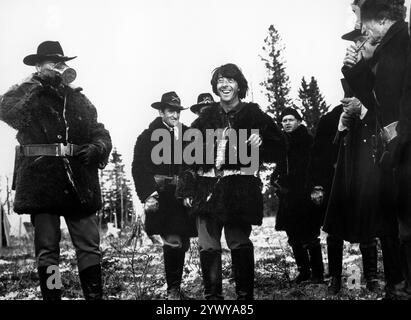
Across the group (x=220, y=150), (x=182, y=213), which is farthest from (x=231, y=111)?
(x=182, y=213)

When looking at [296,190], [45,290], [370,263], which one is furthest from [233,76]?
[45,290]

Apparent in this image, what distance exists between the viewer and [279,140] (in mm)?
4531

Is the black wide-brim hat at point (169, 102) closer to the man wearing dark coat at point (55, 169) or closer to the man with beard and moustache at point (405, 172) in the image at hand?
the man wearing dark coat at point (55, 169)

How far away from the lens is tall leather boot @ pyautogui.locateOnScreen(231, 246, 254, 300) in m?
4.17

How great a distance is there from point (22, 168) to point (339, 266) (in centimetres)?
259

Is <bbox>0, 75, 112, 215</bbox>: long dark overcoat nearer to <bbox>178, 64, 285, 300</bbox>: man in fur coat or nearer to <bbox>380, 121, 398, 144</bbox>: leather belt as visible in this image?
<bbox>178, 64, 285, 300</bbox>: man in fur coat

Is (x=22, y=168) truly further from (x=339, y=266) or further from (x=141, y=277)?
(x=339, y=266)

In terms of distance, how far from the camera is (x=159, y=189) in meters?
4.79

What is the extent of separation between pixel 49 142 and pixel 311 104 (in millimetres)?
2210

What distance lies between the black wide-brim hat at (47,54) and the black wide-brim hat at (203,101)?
111 centimetres

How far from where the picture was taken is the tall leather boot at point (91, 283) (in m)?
4.15

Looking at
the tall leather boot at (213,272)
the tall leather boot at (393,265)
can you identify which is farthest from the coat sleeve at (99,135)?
the tall leather boot at (393,265)

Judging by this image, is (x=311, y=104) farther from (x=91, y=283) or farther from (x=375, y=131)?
(x=91, y=283)

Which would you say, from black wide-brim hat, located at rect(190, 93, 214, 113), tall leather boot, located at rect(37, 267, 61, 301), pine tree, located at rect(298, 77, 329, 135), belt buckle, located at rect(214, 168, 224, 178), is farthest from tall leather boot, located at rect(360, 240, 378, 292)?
tall leather boot, located at rect(37, 267, 61, 301)
